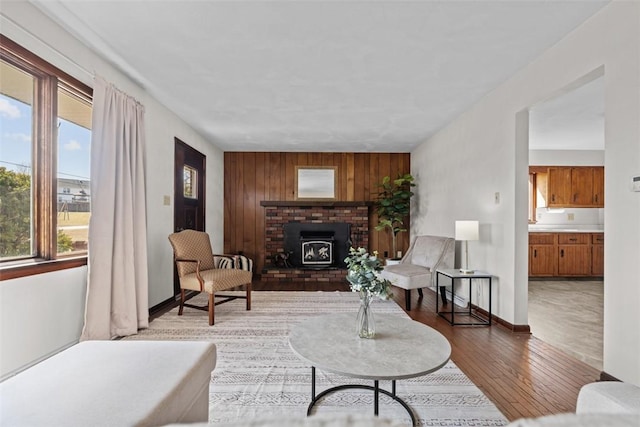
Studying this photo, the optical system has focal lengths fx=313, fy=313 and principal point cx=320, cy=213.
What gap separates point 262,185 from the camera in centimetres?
632

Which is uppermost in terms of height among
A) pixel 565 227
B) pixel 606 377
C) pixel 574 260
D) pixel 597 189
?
pixel 597 189

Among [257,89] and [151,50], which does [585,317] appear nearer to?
[257,89]

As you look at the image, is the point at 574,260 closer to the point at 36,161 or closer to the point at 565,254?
the point at 565,254

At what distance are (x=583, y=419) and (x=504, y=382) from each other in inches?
78.1

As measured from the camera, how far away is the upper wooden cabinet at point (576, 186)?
6082mm

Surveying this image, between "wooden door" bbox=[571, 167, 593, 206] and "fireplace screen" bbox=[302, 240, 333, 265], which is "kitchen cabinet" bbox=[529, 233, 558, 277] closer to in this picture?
"wooden door" bbox=[571, 167, 593, 206]

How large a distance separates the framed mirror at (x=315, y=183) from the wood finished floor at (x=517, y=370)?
3.56 meters

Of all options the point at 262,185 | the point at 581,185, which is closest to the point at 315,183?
the point at 262,185

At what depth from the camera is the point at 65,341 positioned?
2.36m

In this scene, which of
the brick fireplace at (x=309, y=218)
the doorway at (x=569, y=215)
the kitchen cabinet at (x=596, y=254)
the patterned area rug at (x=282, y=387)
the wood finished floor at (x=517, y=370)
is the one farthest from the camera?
the brick fireplace at (x=309, y=218)

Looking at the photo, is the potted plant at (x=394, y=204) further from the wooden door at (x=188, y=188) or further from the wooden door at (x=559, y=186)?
the wooden door at (x=188, y=188)

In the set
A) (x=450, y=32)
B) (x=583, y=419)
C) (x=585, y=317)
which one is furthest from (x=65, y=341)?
(x=585, y=317)

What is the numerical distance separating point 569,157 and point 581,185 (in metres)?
0.61

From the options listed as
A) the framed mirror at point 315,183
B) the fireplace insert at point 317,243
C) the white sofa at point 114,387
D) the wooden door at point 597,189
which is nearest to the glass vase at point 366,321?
the white sofa at point 114,387
